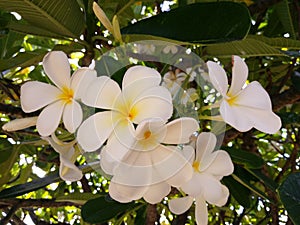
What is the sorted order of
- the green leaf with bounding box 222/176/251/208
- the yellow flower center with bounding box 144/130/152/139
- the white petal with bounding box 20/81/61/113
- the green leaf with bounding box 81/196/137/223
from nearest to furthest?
1. the yellow flower center with bounding box 144/130/152/139
2. the white petal with bounding box 20/81/61/113
3. the green leaf with bounding box 81/196/137/223
4. the green leaf with bounding box 222/176/251/208

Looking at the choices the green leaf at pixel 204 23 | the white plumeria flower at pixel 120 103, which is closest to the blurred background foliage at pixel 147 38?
the green leaf at pixel 204 23

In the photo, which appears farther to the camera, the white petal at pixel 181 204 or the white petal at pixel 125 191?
the white petal at pixel 181 204

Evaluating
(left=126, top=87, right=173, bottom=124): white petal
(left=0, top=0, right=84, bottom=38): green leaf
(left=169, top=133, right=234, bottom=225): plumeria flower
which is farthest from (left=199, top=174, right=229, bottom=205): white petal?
(left=0, top=0, right=84, bottom=38): green leaf

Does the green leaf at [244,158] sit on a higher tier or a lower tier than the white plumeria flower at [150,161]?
lower

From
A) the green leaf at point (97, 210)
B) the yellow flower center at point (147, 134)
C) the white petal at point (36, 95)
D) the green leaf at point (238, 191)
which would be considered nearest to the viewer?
the yellow flower center at point (147, 134)

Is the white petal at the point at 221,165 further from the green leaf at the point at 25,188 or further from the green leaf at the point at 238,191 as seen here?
the green leaf at the point at 238,191

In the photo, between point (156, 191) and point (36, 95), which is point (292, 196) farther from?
point (36, 95)

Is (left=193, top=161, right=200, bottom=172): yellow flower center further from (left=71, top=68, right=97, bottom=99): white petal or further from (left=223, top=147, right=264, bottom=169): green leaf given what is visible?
(left=223, top=147, right=264, bottom=169): green leaf

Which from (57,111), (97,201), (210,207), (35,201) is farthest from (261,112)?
(210,207)
